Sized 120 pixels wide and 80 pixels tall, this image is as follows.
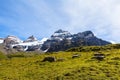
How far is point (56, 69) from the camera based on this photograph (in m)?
64.6

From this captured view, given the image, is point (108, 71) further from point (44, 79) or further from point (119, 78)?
point (44, 79)

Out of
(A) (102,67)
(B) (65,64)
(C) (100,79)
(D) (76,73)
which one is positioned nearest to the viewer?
(C) (100,79)

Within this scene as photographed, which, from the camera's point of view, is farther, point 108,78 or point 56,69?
point 56,69

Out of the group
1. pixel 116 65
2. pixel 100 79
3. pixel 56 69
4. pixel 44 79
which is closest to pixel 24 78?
pixel 44 79

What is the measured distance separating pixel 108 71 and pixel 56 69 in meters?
10.9

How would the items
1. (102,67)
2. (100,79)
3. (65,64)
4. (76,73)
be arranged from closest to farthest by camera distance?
(100,79)
(76,73)
(102,67)
(65,64)

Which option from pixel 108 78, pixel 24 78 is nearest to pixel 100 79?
pixel 108 78

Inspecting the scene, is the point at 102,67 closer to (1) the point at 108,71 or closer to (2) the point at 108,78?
(1) the point at 108,71

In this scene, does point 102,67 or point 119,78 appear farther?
point 102,67

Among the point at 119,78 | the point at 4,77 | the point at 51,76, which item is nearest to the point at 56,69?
the point at 51,76

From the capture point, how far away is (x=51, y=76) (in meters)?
58.5

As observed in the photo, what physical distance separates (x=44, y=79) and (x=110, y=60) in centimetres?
2035

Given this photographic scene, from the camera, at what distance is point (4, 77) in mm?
60781

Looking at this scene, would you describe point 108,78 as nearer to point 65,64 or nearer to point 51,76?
point 51,76
